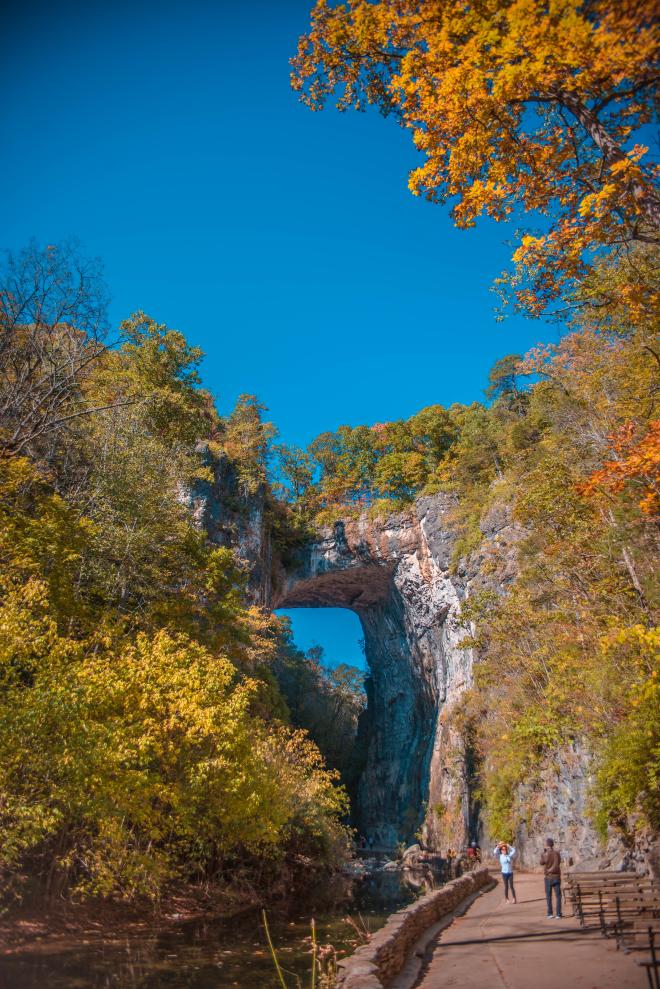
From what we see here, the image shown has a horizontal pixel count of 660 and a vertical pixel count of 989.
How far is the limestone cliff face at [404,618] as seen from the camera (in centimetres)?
2916

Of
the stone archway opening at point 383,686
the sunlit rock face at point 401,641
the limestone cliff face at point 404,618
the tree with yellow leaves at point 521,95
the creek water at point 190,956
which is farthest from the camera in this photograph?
the stone archway opening at point 383,686

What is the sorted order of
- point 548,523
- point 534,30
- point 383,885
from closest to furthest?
point 534,30, point 548,523, point 383,885

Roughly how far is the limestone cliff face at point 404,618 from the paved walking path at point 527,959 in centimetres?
1147

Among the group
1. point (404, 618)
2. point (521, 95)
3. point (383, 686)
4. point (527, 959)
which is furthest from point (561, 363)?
point (383, 686)

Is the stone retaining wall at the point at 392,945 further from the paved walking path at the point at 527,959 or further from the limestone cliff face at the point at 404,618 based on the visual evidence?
the limestone cliff face at the point at 404,618

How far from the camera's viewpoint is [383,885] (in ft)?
70.8

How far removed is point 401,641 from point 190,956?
34.4m

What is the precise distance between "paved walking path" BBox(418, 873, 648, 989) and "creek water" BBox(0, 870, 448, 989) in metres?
1.35

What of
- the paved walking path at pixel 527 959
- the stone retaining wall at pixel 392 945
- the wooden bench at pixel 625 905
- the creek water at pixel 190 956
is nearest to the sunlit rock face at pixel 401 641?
the creek water at pixel 190 956

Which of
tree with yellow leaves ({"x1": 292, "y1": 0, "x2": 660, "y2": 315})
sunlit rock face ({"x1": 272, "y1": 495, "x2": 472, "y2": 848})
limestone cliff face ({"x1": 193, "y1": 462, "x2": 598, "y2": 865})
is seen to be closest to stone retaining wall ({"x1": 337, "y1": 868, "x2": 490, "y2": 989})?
tree with yellow leaves ({"x1": 292, "y1": 0, "x2": 660, "y2": 315})

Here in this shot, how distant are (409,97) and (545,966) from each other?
31.5ft

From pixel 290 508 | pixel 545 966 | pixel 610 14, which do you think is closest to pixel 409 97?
pixel 610 14

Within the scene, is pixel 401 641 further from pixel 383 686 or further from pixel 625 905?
pixel 625 905

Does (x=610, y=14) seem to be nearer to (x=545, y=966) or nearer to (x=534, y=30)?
(x=534, y=30)
